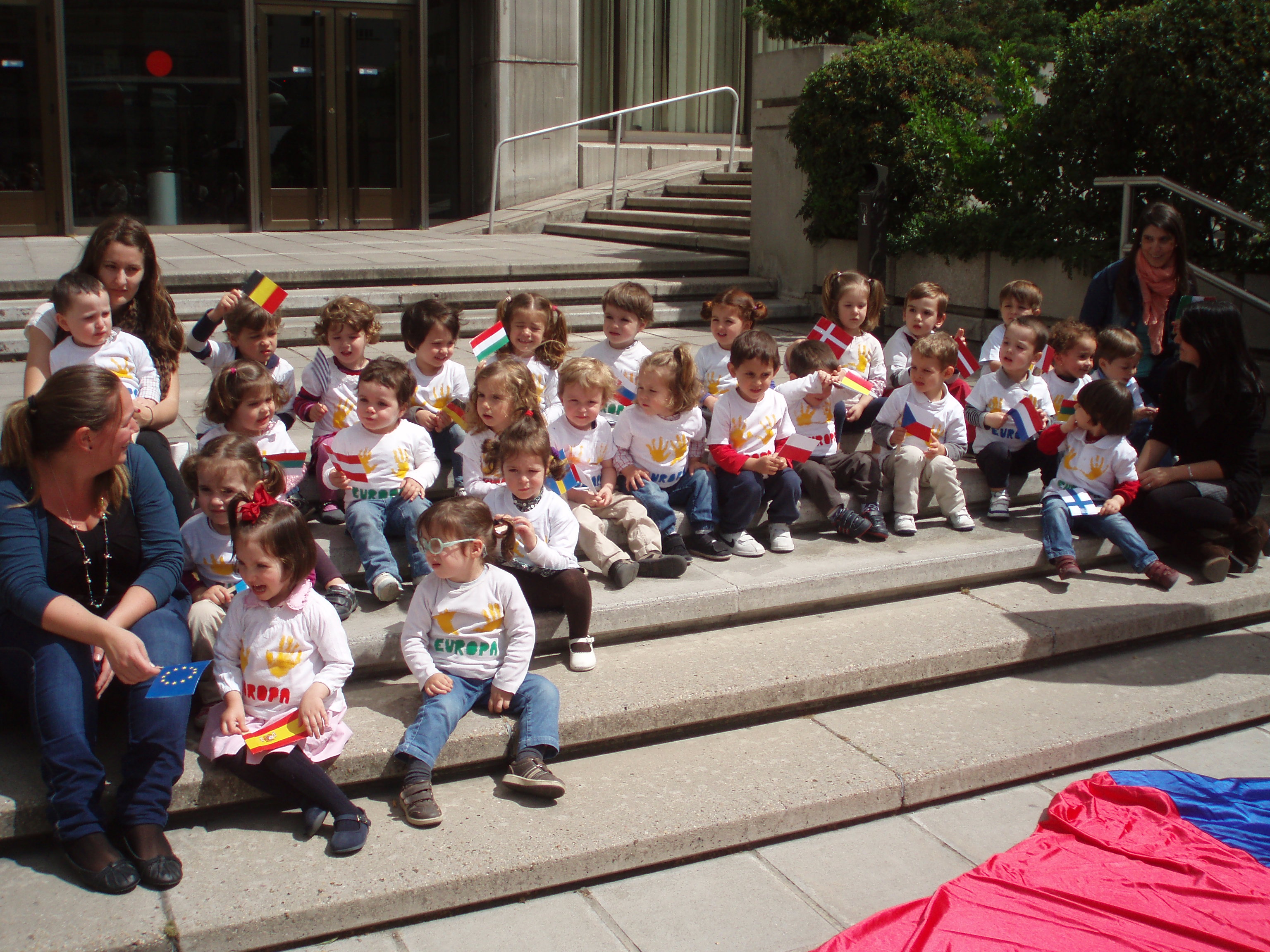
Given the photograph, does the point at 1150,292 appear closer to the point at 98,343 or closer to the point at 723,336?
the point at 723,336

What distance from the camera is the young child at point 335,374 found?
511 cm

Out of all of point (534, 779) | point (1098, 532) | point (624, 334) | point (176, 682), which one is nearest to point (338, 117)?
point (624, 334)

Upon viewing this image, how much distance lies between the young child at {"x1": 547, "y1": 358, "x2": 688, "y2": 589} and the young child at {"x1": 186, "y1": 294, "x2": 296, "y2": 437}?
1287mm

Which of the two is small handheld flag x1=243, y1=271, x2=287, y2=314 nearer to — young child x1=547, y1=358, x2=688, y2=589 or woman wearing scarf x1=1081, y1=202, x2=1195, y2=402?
young child x1=547, y1=358, x2=688, y2=589

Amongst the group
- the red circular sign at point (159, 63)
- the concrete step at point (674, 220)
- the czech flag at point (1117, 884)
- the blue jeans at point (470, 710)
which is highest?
the red circular sign at point (159, 63)

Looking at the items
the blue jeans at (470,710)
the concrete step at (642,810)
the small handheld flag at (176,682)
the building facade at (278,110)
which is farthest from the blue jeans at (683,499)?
the building facade at (278,110)

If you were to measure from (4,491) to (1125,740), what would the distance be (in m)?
4.09

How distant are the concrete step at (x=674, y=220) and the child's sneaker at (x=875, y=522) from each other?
7.07 meters

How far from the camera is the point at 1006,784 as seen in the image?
4141 mm

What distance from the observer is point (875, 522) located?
18.4ft

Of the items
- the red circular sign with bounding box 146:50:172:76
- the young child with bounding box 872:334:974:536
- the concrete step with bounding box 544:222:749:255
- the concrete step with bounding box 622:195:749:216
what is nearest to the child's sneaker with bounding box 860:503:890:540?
the young child with bounding box 872:334:974:536

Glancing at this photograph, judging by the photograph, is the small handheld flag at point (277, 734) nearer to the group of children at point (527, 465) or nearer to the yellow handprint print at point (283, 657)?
the group of children at point (527, 465)

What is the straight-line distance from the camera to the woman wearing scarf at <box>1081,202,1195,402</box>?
5.99 meters

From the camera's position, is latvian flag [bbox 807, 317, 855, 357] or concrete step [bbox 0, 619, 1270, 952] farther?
latvian flag [bbox 807, 317, 855, 357]
